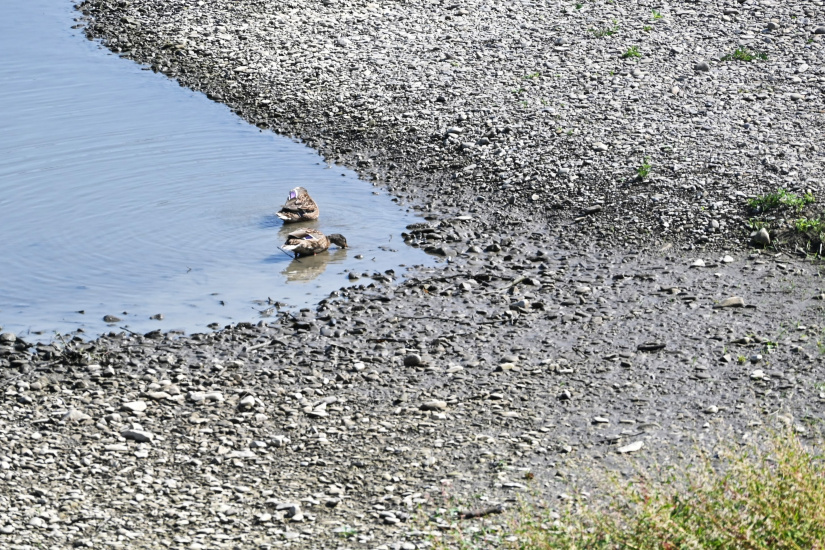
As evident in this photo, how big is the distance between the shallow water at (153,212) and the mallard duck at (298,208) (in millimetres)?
171

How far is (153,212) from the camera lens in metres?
12.2

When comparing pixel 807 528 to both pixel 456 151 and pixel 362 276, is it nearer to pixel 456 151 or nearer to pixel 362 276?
pixel 362 276

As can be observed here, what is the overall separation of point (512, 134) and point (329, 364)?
232 inches

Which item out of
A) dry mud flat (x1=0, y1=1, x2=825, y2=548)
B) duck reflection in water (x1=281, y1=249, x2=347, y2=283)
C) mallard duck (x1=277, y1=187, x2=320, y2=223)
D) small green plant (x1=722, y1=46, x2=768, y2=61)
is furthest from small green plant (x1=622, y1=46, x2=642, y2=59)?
duck reflection in water (x1=281, y1=249, x2=347, y2=283)

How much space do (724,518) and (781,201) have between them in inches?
274

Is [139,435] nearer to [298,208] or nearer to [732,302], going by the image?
[298,208]

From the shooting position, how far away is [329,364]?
8922 millimetres

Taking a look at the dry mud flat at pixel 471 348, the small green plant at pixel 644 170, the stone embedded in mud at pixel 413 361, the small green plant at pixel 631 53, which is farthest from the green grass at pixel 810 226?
the small green plant at pixel 631 53

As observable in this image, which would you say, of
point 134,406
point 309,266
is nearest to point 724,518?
point 134,406

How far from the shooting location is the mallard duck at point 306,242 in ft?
36.2

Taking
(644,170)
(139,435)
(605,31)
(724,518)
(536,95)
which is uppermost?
(605,31)

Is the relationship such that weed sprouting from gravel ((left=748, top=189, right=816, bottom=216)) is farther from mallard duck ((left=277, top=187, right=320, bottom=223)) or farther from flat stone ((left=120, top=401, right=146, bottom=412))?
flat stone ((left=120, top=401, right=146, bottom=412))

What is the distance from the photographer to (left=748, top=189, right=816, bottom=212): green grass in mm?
11383

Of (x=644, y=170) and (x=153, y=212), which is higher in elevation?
(x=644, y=170)
